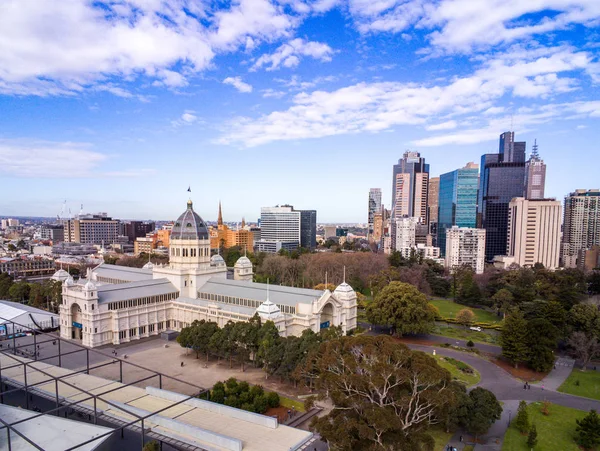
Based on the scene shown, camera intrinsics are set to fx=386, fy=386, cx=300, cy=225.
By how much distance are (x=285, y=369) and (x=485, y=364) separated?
28.9 m

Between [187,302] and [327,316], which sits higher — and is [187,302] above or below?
above

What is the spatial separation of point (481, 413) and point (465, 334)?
36442 mm

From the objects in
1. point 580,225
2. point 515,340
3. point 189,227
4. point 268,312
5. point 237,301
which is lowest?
point 515,340

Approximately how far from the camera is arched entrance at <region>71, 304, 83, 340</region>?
6100cm

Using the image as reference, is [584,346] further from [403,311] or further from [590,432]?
[403,311]

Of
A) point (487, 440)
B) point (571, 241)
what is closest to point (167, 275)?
point (487, 440)

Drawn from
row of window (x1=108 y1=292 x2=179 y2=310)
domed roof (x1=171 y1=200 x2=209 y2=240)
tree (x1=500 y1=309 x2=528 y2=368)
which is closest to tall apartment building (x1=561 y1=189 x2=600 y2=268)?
tree (x1=500 y1=309 x2=528 y2=368)

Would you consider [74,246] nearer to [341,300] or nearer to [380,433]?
[341,300]

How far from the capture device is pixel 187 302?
6550 cm

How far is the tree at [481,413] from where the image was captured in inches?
1298

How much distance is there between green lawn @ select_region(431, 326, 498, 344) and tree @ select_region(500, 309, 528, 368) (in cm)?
1154

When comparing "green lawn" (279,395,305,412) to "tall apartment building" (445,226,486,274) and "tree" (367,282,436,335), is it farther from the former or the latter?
"tall apartment building" (445,226,486,274)

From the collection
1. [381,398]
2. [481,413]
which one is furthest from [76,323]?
[481,413]

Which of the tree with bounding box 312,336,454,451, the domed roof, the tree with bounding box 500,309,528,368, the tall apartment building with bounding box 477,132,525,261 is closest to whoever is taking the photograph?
the tree with bounding box 312,336,454,451
